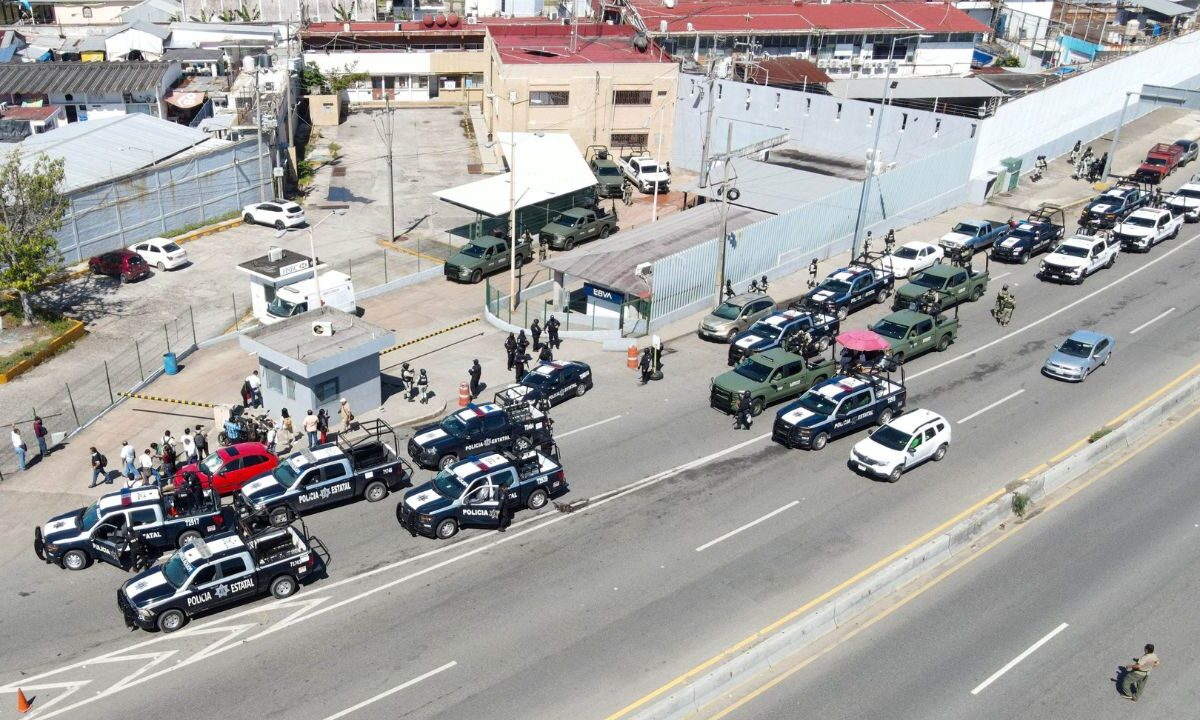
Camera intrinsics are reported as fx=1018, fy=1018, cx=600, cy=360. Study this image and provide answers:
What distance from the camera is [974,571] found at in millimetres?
26359

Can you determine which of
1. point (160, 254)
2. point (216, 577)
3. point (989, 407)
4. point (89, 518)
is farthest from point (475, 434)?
point (160, 254)

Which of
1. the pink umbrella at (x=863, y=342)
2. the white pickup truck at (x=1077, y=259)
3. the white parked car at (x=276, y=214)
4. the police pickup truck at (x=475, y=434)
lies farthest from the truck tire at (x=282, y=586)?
the white pickup truck at (x=1077, y=259)

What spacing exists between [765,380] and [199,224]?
3665 cm

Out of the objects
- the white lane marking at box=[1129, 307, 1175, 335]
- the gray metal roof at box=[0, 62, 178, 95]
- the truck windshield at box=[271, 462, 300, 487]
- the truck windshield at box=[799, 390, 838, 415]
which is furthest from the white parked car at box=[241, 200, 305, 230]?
the white lane marking at box=[1129, 307, 1175, 335]

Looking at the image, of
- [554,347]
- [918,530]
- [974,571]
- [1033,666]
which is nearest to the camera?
[1033,666]

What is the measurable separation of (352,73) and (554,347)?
51.9m

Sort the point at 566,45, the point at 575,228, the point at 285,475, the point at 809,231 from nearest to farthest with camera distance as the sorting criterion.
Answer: the point at 285,475 < the point at 809,231 < the point at 575,228 < the point at 566,45

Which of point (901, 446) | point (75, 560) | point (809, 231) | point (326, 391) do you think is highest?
point (809, 231)

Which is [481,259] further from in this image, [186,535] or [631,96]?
[186,535]

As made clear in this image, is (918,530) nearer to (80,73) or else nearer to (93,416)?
(93,416)

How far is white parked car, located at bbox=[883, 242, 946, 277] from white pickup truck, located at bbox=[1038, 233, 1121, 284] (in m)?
4.90

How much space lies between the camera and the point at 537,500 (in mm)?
29281

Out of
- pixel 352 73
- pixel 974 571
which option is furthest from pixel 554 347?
pixel 352 73

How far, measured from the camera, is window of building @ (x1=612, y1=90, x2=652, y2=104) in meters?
66.2
